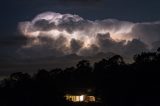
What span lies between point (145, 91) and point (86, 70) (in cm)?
3921

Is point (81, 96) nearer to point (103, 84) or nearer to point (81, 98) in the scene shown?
point (81, 98)

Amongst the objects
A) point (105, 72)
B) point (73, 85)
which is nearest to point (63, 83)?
point (73, 85)

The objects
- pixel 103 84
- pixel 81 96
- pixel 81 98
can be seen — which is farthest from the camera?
pixel 81 96

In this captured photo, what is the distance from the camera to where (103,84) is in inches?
3903

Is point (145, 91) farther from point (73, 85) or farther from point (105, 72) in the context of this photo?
point (73, 85)

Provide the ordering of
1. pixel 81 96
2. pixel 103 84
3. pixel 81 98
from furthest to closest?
1. pixel 81 96
2. pixel 81 98
3. pixel 103 84

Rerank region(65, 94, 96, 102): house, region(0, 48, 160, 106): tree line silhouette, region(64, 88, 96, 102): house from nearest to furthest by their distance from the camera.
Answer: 1. region(0, 48, 160, 106): tree line silhouette
2. region(65, 94, 96, 102): house
3. region(64, 88, 96, 102): house

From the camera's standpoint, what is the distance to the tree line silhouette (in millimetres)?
90500

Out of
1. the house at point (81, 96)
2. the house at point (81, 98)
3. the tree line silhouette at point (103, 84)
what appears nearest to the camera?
the tree line silhouette at point (103, 84)

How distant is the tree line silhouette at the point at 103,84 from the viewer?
297 ft

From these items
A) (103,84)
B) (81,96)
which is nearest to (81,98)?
(81,96)

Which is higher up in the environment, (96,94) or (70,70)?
(70,70)

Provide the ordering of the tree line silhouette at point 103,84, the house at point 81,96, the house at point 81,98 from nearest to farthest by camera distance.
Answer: the tree line silhouette at point 103,84
the house at point 81,98
the house at point 81,96

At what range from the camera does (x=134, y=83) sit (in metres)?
90.6
